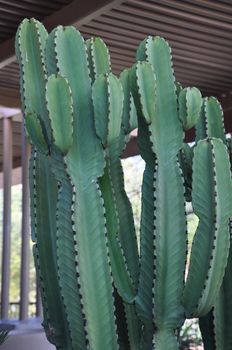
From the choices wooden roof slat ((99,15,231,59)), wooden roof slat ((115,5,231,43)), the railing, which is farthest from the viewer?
the railing

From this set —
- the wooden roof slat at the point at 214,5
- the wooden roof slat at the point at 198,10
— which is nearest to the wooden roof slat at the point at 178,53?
the wooden roof slat at the point at 198,10

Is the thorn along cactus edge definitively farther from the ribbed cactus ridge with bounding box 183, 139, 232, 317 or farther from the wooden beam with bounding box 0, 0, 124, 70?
the wooden beam with bounding box 0, 0, 124, 70

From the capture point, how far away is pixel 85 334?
2.19 metres

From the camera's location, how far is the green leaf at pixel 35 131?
7.29ft

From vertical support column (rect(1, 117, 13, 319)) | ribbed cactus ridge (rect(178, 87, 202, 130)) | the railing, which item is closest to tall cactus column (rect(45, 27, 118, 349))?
ribbed cactus ridge (rect(178, 87, 202, 130))

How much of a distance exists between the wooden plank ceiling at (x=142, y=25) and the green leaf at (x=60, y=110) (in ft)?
5.78

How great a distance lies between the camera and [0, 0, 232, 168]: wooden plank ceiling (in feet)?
13.5

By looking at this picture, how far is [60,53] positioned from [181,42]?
2.75 meters

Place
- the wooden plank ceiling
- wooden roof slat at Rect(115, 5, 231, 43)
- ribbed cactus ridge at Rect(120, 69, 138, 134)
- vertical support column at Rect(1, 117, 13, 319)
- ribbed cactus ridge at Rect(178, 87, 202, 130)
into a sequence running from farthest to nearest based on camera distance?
vertical support column at Rect(1, 117, 13, 319) → wooden roof slat at Rect(115, 5, 231, 43) → the wooden plank ceiling → ribbed cactus ridge at Rect(120, 69, 138, 134) → ribbed cactus ridge at Rect(178, 87, 202, 130)

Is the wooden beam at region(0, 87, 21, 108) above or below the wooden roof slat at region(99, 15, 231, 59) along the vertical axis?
above

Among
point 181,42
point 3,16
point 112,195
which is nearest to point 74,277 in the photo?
point 112,195

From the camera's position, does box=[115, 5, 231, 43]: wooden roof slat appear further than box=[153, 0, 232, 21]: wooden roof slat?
Yes

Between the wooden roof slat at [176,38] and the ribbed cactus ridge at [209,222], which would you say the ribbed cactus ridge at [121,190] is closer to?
the ribbed cactus ridge at [209,222]

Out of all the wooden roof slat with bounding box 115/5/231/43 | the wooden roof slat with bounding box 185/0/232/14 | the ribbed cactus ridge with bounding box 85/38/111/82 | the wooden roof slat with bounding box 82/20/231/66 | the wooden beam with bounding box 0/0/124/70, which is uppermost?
the wooden roof slat with bounding box 82/20/231/66
